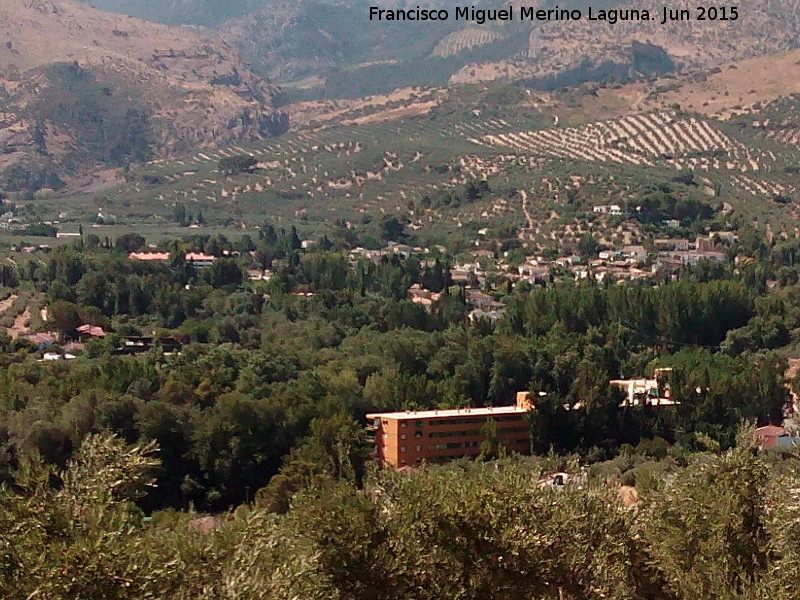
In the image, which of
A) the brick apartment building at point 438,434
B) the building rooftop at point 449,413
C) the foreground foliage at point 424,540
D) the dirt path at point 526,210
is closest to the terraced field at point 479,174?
the dirt path at point 526,210

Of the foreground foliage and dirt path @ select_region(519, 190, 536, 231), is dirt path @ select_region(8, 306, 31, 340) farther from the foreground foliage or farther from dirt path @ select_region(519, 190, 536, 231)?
the foreground foliage

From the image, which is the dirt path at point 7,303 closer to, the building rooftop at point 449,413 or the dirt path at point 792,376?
the building rooftop at point 449,413

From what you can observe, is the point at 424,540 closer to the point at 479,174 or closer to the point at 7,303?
the point at 7,303

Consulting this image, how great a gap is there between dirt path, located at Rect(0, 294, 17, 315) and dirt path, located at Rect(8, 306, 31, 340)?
4.02 feet

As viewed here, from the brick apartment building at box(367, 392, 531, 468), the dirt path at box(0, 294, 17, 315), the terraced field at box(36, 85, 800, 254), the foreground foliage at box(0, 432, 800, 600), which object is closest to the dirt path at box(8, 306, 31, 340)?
the dirt path at box(0, 294, 17, 315)

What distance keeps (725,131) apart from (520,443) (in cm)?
9824

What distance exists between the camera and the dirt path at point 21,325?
73188 millimetres

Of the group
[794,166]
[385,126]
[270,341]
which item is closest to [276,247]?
[270,341]

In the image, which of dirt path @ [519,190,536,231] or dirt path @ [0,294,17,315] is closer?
dirt path @ [0,294,17,315]

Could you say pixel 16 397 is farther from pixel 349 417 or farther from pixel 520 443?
pixel 520 443

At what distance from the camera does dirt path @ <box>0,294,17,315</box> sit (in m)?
79.6

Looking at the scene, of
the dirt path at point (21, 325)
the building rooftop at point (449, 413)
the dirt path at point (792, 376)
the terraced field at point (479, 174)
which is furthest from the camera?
the terraced field at point (479, 174)

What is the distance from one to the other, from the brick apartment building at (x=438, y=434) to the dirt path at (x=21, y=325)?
83.1 ft

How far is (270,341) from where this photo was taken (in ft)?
226
